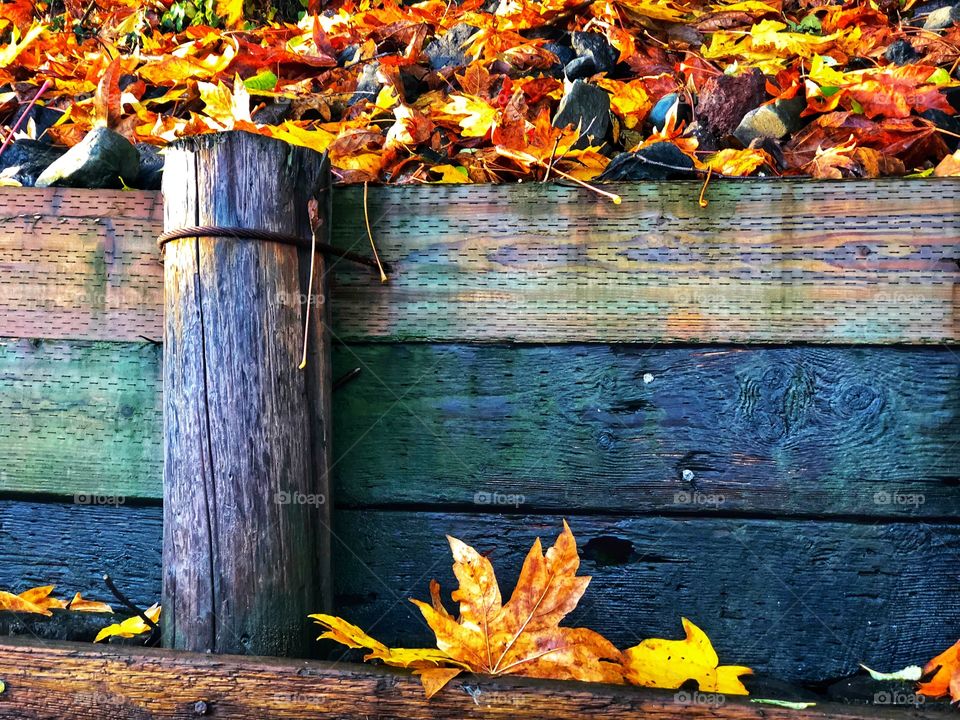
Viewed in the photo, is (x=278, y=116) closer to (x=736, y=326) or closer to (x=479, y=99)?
(x=479, y=99)

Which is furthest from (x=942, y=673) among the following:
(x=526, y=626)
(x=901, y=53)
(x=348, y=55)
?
(x=348, y=55)

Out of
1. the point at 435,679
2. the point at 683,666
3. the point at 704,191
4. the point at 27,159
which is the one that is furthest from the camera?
the point at 27,159

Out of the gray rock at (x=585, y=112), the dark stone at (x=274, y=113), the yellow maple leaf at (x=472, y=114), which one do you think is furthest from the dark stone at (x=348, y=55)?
the gray rock at (x=585, y=112)

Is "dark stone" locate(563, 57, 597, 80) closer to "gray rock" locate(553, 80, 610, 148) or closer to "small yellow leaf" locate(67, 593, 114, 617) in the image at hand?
"gray rock" locate(553, 80, 610, 148)

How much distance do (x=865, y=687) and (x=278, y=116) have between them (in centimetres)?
198

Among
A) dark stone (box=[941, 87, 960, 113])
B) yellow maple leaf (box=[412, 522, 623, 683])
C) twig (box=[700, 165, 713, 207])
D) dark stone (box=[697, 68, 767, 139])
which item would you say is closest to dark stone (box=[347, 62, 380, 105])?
dark stone (box=[697, 68, 767, 139])

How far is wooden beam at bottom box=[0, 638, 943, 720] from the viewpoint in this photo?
1.27 m

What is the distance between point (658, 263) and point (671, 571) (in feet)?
2.16

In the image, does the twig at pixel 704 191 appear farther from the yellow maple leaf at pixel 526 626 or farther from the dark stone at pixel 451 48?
the dark stone at pixel 451 48

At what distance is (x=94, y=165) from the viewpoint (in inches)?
70.2

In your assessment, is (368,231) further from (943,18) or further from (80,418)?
(943,18)

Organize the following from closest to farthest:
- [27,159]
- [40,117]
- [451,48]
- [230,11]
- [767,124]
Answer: [767,124]
[27,159]
[40,117]
[451,48]
[230,11]

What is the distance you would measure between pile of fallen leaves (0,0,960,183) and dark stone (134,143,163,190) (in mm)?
98

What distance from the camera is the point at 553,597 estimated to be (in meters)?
1.46
